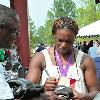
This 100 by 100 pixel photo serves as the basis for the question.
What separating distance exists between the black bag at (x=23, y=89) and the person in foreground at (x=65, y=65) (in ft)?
3.81

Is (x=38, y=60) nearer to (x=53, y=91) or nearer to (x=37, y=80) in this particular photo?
(x=37, y=80)

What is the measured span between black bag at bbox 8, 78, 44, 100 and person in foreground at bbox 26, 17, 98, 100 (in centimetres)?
116

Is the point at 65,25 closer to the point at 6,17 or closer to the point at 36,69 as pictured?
the point at 36,69

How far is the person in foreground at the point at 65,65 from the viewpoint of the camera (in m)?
3.60

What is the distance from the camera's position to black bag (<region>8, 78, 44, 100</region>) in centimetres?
233

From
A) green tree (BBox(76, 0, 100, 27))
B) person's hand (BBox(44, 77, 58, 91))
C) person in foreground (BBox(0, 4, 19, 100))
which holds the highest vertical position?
green tree (BBox(76, 0, 100, 27))

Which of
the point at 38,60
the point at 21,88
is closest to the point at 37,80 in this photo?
the point at 38,60

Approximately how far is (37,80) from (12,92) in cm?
135

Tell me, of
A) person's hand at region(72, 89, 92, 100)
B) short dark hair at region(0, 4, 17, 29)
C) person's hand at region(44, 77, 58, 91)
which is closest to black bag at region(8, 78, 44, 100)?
short dark hair at region(0, 4, 17, 29)

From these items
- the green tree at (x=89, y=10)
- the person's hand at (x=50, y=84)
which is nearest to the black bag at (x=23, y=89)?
the person's hand at (x=50, y=84)

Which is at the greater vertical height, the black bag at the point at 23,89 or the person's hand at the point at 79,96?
the black bag at the point at 23,89

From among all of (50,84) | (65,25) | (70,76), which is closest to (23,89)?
(50,84)

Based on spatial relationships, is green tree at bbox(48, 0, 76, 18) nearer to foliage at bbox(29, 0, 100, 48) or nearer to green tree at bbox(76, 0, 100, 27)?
foliage at bbox(29, 0, 100, 48)

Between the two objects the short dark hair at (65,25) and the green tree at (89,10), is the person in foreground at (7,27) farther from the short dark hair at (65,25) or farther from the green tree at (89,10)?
the green tree at (89,10)
